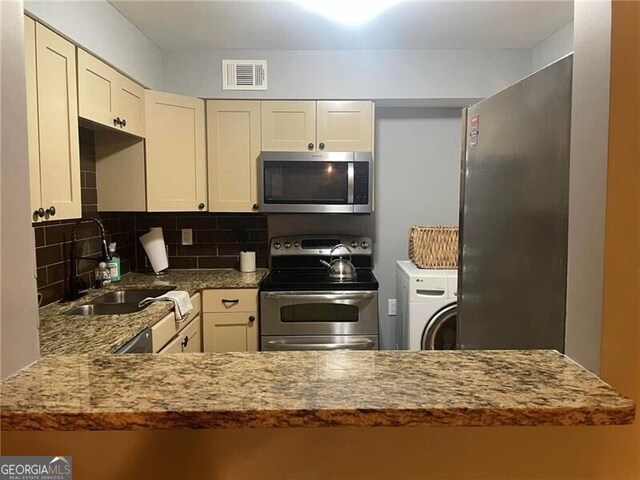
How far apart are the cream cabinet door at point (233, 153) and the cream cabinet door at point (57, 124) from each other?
43.1 inches

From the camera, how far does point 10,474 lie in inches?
27.8

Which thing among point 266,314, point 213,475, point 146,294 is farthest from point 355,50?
point 213,475

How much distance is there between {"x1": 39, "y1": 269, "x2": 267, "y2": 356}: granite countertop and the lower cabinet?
0.19ft

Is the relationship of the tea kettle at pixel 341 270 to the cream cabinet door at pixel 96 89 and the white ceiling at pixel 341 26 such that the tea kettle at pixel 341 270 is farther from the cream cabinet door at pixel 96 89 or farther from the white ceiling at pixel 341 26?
the cream cabinet door at pixel 96 89

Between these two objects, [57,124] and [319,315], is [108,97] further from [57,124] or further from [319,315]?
[319,315]

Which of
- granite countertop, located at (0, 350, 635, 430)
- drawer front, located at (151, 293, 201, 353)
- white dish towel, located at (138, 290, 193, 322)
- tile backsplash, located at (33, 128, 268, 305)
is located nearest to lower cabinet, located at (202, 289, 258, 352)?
drawer front, located at (151, 293, 201, 353)

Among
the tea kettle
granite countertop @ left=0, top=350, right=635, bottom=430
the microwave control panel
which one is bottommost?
the tea kettle

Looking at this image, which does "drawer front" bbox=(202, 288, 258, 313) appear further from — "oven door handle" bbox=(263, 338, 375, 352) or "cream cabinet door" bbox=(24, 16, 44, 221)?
"cream cabinet door" bbox=(24, 16, 44, 221)

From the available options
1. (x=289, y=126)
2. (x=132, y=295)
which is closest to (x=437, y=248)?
(x=289, y=126)

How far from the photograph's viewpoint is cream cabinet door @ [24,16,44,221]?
1711mm

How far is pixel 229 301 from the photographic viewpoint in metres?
2.85

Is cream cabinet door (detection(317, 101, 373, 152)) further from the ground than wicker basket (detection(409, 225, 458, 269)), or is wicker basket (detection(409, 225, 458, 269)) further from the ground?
cream cabinet door (detection(317, 101, 373, 152))

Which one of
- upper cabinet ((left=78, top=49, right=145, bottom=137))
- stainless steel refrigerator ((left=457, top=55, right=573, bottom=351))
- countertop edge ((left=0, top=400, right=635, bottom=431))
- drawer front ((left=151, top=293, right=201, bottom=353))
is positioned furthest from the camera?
upper cabinet ((left=78, top=49, right=145, bottom=137))

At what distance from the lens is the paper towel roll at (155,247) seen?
3188 mm
